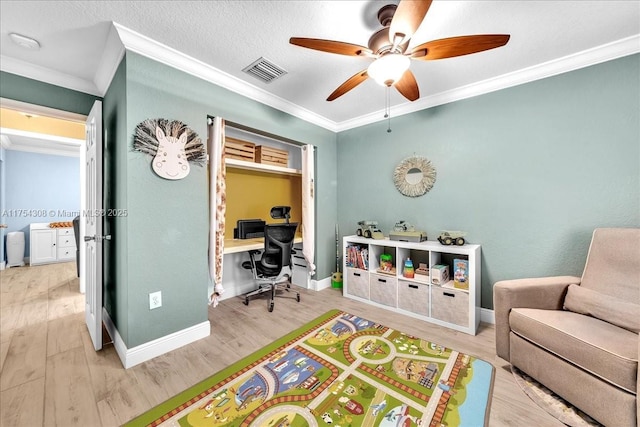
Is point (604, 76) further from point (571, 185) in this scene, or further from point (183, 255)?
point (183, 255)

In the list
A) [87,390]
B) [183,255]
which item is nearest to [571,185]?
[183,255]

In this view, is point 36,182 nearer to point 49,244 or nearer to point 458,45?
point 49,244

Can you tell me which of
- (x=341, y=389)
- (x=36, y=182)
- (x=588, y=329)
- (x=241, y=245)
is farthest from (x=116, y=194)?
(x=36, y=182)

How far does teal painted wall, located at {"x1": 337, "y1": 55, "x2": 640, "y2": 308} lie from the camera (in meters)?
1.93

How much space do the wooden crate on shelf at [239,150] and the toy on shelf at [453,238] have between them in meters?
2.42

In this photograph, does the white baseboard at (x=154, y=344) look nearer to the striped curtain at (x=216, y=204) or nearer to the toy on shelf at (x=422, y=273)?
the striped curtain at (x=216, y=204)

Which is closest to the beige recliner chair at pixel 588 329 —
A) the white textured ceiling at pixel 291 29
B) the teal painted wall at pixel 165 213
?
the white textured ceiling at pixel 291 29

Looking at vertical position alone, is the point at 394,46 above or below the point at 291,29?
below

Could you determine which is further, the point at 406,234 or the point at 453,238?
the point at 406,234

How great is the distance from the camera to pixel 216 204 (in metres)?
2.32

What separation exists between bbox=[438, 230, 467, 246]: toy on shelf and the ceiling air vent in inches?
89.9

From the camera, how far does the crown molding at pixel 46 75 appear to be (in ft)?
6.41

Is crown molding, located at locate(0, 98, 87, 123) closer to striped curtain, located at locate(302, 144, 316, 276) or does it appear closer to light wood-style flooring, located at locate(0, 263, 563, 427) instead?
light wood-style flooring, located at locate(0, 263, 563, 427)

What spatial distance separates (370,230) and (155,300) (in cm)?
230
